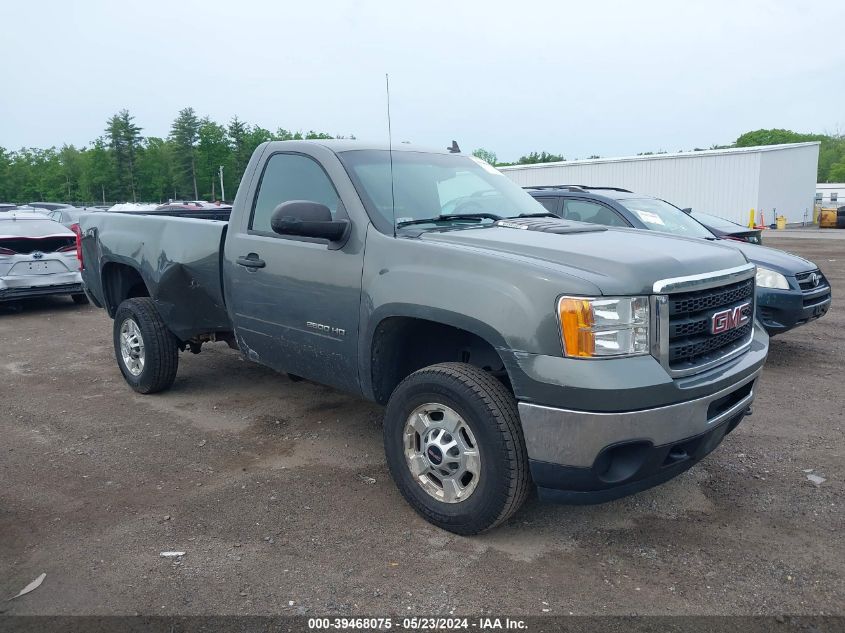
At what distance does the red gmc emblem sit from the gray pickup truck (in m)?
0.02

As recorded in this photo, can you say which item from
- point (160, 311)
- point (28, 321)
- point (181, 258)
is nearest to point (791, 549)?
point (181, 258)

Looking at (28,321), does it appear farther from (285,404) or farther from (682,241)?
(682,241)

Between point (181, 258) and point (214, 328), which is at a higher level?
point (181, 258)

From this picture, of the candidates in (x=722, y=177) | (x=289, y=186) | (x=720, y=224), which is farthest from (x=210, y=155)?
(x=289, y=186)

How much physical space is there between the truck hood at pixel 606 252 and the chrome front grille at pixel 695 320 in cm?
6

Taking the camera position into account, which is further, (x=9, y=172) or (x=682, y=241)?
(x=9, y=172)

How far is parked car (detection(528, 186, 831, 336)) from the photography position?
21.1 ft

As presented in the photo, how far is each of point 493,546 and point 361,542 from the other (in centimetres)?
65

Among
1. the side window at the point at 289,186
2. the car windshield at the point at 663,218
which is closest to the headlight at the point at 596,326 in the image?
the side window at the point at 289,186

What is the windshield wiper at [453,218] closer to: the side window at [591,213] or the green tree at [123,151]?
the side window at [591,213]

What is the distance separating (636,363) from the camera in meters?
3.01

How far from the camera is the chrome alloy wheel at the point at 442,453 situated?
11.1 ft

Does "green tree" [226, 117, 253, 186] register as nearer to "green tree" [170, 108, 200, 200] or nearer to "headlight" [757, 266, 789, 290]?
"green tree" [170, 108, 200, 200]

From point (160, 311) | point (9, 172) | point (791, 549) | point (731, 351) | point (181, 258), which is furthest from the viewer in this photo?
point (9, 172)
